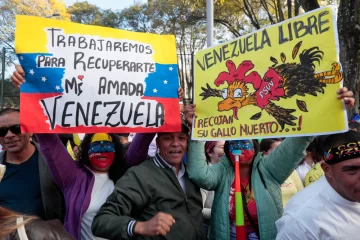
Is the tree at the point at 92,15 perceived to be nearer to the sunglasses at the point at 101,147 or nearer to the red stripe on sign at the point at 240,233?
the sunglasses at the point at 101,147

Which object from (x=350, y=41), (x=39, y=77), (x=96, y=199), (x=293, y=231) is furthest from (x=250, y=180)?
(x=350, y=41)

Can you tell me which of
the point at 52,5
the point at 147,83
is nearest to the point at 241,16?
the point at 52,5

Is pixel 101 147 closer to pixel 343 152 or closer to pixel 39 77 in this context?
pixel 39 77

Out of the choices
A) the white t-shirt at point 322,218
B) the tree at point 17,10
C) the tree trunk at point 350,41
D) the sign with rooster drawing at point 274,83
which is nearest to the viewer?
the white t-shirt at point 322,218

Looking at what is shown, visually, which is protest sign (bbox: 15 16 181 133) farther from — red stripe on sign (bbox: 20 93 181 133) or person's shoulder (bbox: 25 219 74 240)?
person's shoulder (bbox: 25 219 74 240)

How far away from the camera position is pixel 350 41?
705 centimetres

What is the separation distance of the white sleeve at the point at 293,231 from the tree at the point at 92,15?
3128 cm

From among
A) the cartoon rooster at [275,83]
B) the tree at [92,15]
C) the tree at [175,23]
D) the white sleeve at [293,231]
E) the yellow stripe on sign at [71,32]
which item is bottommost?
the white sleeve at [293,231]

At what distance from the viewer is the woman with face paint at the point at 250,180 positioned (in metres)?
2.47

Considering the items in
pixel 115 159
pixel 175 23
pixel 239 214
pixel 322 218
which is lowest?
pixel 239 214

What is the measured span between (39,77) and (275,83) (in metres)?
1.63

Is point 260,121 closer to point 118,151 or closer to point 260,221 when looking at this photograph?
point 260,221

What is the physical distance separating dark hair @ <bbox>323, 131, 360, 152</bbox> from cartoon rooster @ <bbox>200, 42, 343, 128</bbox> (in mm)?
321

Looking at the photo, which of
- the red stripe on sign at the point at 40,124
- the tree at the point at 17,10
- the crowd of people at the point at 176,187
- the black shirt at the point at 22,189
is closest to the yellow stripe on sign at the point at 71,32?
the crowd of people at the point at 176,187
